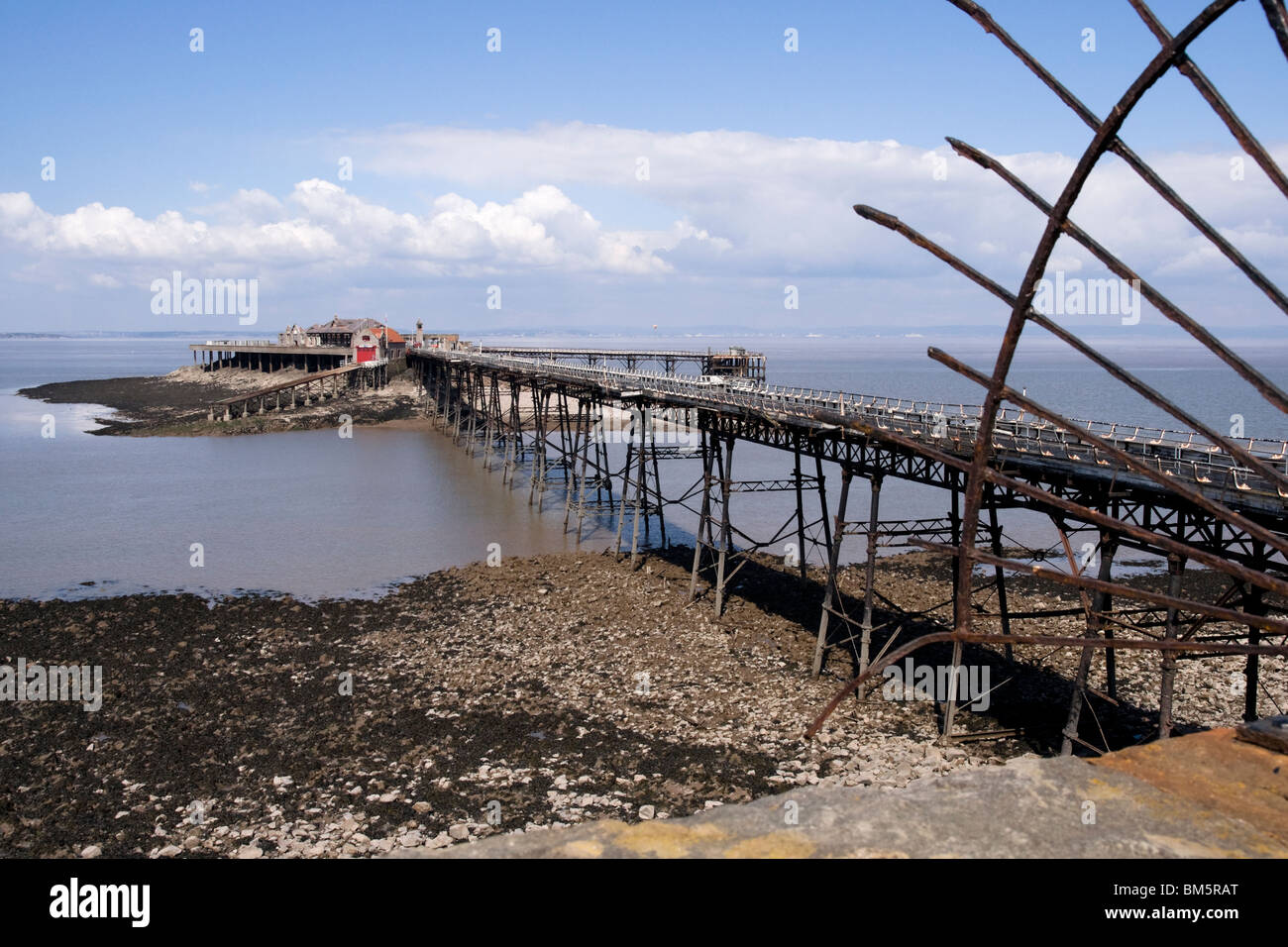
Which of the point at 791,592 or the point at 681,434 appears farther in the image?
the point at 681,434

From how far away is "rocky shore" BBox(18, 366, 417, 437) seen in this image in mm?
74500

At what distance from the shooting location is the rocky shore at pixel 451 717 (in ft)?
47.9

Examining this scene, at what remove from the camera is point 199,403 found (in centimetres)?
9281

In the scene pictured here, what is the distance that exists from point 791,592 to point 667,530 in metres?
10.9

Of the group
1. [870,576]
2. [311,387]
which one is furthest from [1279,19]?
[311,387]

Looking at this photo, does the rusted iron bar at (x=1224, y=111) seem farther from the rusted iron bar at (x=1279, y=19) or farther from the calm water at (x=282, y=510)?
the calm water at (x=282, y=510)

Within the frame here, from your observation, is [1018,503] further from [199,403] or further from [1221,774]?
[199,403]

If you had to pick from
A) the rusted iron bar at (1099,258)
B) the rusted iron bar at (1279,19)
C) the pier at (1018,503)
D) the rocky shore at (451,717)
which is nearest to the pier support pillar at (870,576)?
the pier at (1018,503)

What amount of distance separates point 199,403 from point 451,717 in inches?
3442
